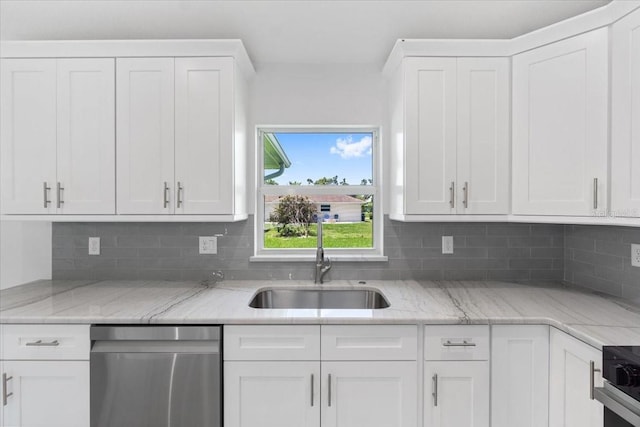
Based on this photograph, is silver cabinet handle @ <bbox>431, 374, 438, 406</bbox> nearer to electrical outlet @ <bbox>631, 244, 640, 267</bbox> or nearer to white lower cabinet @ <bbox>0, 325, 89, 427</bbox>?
electrical outlet @ <bbox>631, 244, 640, 267</bbox>

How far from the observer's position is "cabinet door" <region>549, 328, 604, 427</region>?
141cm

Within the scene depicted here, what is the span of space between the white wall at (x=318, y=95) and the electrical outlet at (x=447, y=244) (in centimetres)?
45

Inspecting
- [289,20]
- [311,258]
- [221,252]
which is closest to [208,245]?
[221,252]

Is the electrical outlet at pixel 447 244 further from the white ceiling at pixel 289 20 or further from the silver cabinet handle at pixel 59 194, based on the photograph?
the silver cabinet handle at pixel 59 194

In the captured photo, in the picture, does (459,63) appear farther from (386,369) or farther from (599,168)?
(386,369)

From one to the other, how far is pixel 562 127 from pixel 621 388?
1.27m

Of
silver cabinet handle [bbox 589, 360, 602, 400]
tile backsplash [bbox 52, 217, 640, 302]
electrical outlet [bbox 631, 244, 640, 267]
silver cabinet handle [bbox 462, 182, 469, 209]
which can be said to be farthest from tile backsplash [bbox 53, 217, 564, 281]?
silver cabinet handle [bbox 589, 360, 602, 400]

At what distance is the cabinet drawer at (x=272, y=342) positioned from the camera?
5.51 ft

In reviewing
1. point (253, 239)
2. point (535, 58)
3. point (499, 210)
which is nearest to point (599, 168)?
point (499, 210)

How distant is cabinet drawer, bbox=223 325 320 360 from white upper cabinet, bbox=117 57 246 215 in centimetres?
74

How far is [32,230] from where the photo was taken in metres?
2.31

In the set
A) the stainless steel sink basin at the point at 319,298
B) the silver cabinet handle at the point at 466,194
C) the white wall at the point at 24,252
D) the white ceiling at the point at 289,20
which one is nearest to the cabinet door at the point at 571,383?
the silver cabinet handle at the point at 466,194

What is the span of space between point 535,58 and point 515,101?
0.77 ft

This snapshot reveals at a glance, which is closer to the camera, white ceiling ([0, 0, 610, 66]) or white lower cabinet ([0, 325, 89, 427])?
white lower cabinet ([0, 325, 89, 427])
